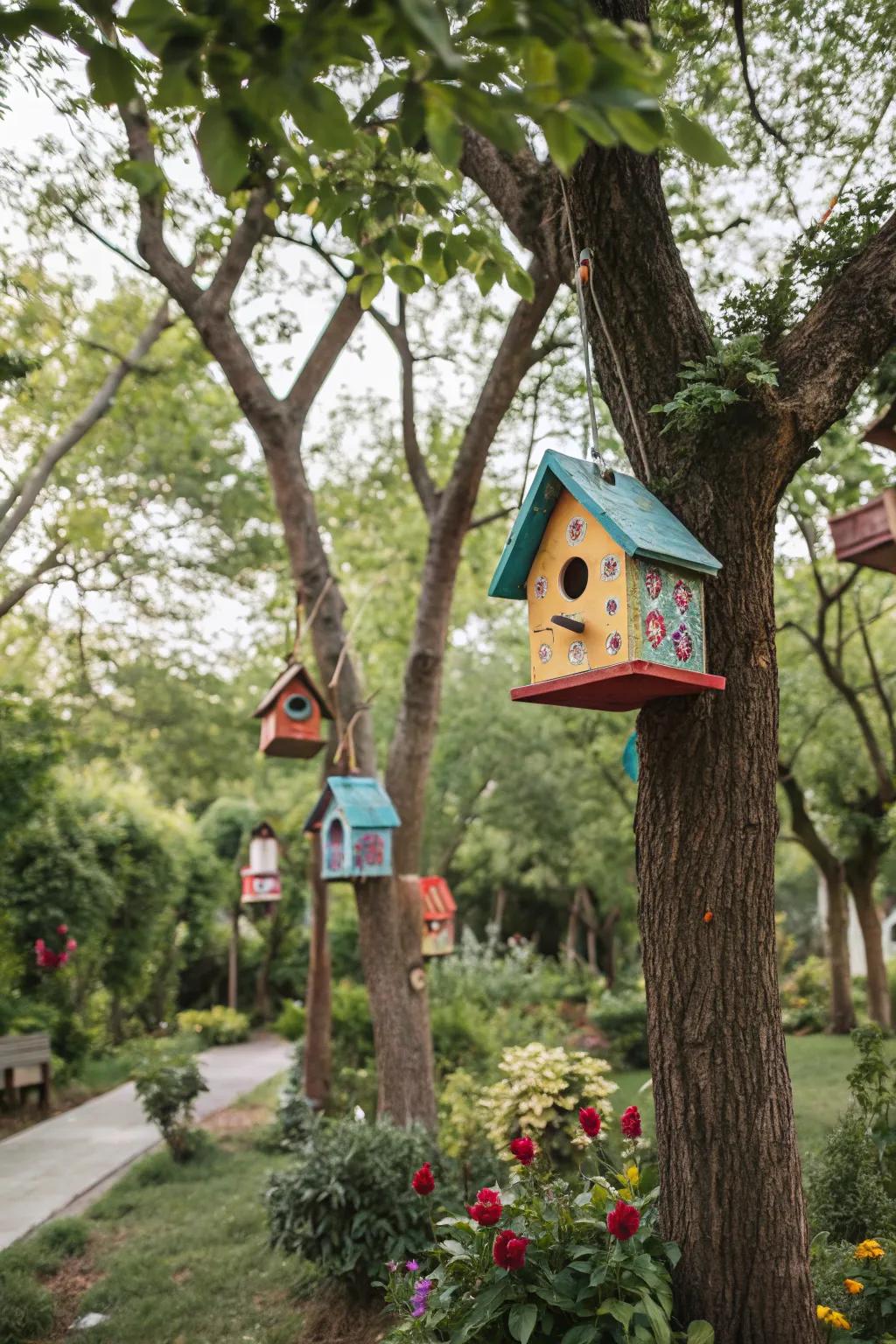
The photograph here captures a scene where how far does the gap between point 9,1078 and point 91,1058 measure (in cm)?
358

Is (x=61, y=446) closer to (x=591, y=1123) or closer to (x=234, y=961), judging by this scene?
(x=591, y=1123)

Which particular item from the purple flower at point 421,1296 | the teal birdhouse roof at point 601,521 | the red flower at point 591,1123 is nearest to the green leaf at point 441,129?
the teal birdhouse roof at point 601,521

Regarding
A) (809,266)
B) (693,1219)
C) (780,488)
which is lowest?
(693,1219)

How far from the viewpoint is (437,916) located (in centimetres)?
1055

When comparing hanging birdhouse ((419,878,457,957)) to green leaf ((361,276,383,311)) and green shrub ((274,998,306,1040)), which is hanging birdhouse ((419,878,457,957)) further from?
green leaf ((361,276,383,311))

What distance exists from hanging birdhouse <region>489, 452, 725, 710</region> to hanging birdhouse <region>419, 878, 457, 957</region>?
24.7ft

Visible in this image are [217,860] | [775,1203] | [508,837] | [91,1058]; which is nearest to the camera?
[775,1203]

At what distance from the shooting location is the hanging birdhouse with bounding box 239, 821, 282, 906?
42.4ft

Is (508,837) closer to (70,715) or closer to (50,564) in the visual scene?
(70,715)

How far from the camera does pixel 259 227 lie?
24.7 feet

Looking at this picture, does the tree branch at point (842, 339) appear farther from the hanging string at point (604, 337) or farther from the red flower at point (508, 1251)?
the red flower at point (508, 1251)

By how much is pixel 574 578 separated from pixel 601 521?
37cm

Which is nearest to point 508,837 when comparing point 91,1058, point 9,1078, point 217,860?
point 217,860

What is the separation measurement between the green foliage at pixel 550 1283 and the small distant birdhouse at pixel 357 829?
336 cm
